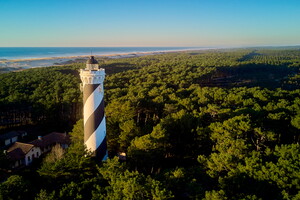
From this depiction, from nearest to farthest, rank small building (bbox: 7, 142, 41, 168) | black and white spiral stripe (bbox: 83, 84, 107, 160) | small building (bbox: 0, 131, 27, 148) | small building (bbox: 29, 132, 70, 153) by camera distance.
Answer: black and white spiral stripe (bbox: 83, 84, 107, 160) < small building (bbox: 7, 142, 41, 168) < small building (bbox: 29, 132, 70, 153) < small building (bbox: 0, 131, 27, 148)

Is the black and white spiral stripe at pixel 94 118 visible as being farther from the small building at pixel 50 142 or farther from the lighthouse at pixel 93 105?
the small building at pixel 50 142

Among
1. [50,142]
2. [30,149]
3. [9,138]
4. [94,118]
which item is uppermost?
[94,118]

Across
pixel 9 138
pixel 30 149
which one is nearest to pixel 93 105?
pixel 30 149

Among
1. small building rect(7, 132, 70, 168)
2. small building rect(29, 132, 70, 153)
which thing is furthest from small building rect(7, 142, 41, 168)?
small building rect(29, 132, 70, 153)

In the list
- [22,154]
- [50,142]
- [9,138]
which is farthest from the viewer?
[9,138]

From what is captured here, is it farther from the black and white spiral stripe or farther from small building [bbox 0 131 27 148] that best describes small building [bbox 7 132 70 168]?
the black and white spiral stripe

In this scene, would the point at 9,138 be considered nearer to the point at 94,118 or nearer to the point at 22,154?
the point at 22,154

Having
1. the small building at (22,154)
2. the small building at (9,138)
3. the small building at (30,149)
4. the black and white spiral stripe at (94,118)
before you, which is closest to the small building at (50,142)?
the small building at (30,149)
